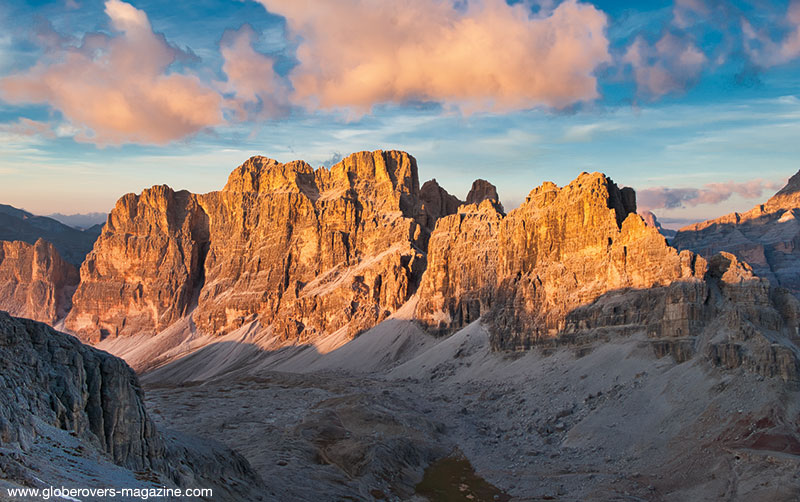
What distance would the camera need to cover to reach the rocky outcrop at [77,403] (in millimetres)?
27719

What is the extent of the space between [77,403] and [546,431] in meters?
55.8

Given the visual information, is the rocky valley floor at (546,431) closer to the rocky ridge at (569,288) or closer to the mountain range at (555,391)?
the mountain range at (555,391)

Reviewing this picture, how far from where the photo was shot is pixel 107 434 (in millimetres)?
33844

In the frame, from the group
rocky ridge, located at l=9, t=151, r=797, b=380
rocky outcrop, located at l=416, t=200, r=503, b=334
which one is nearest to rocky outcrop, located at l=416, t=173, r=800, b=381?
rocky ridge, located at l=9, t=151, r=797, b=380

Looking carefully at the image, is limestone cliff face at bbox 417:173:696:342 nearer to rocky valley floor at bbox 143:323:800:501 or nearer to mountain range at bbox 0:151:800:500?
mountain range at bbox 0:151:800:500

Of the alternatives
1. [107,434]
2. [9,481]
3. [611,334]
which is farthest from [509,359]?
[9,481]

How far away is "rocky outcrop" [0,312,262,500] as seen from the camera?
27719mm

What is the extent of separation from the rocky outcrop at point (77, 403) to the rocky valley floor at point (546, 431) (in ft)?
42.5

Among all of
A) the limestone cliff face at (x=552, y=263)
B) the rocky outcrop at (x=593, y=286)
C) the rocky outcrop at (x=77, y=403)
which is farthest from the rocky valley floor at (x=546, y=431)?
the rocky outcrop at (x=77, y=403)

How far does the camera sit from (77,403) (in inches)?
1260

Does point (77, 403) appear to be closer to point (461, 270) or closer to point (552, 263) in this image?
point (552, 263)

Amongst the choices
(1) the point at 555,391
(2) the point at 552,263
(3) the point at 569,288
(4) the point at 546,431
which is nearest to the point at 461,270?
(2) the point at 552,263

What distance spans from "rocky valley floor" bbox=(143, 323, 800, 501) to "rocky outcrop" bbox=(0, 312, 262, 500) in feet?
42.5

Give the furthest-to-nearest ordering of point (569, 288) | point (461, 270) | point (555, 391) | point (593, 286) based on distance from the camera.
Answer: point (461, 270) → point (569, 288) → point (593, 286) → point (555, 391)
